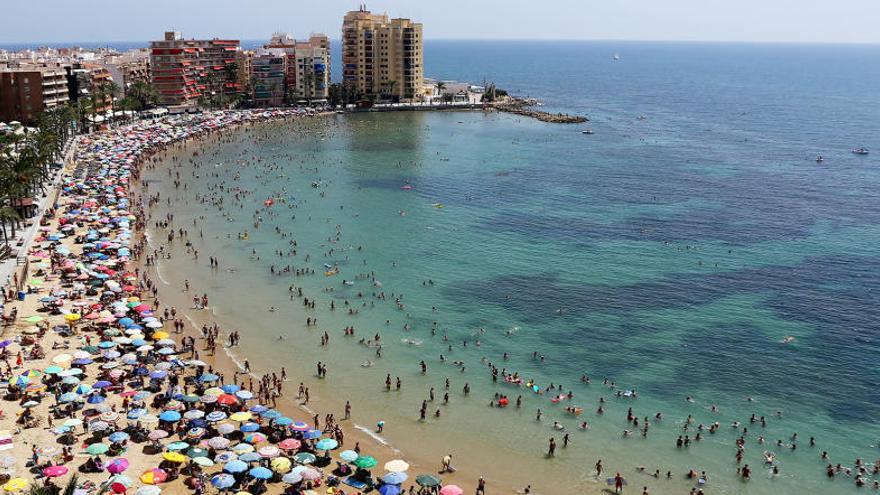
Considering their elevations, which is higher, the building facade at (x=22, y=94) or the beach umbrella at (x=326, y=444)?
the building facade at (x=22, y=94)

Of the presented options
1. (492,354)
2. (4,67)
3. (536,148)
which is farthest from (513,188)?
(4,67)

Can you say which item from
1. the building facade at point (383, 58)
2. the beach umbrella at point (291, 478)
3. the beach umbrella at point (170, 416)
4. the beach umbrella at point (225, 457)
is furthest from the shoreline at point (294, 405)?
the building facade at point (383, 58)

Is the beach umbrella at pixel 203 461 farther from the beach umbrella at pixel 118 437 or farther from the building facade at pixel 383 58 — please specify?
the building facade at pixel 383 58

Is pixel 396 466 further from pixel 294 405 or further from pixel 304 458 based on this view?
pixel 294 405

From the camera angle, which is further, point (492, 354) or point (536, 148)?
point (536, 148)

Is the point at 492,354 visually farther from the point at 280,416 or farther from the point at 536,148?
the point at 536,148

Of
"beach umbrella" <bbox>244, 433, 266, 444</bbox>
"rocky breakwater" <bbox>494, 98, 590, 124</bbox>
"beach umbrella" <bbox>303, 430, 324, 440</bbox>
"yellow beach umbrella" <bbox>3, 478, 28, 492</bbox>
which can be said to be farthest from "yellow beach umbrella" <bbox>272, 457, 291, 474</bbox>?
"rocky breakwater" <bbox>494, 98, 590, 124</bbox>
